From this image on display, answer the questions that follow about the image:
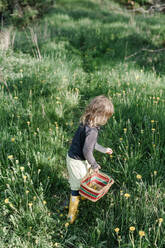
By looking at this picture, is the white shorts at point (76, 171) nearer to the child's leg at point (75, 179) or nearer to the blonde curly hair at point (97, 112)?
the child's leg at point (75, 179)

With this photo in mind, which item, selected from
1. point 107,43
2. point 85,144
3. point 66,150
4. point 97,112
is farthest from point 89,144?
point 107,43

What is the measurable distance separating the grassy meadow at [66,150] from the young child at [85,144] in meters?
0.28

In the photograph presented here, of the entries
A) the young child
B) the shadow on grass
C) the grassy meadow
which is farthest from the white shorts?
the shadow on grass

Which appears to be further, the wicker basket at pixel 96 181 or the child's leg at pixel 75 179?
the child's leg at pixel 75 179

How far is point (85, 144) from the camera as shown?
2.10m

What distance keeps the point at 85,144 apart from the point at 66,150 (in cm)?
98

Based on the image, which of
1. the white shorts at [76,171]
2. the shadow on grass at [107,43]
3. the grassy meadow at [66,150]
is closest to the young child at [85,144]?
the white shorts at [76,171]

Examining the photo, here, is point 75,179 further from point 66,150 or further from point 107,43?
point 107,43

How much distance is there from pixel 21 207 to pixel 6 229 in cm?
27

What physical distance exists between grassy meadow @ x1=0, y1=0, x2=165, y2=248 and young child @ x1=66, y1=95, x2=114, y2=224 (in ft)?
0.92

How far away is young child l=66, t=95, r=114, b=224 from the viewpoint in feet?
6.94

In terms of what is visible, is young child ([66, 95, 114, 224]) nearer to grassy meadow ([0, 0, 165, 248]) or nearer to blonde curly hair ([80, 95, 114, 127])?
blonde curly hair ([80, 95, 114, 127])

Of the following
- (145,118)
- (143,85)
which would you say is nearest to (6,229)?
(145,118)

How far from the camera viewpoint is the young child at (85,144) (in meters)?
2.12
